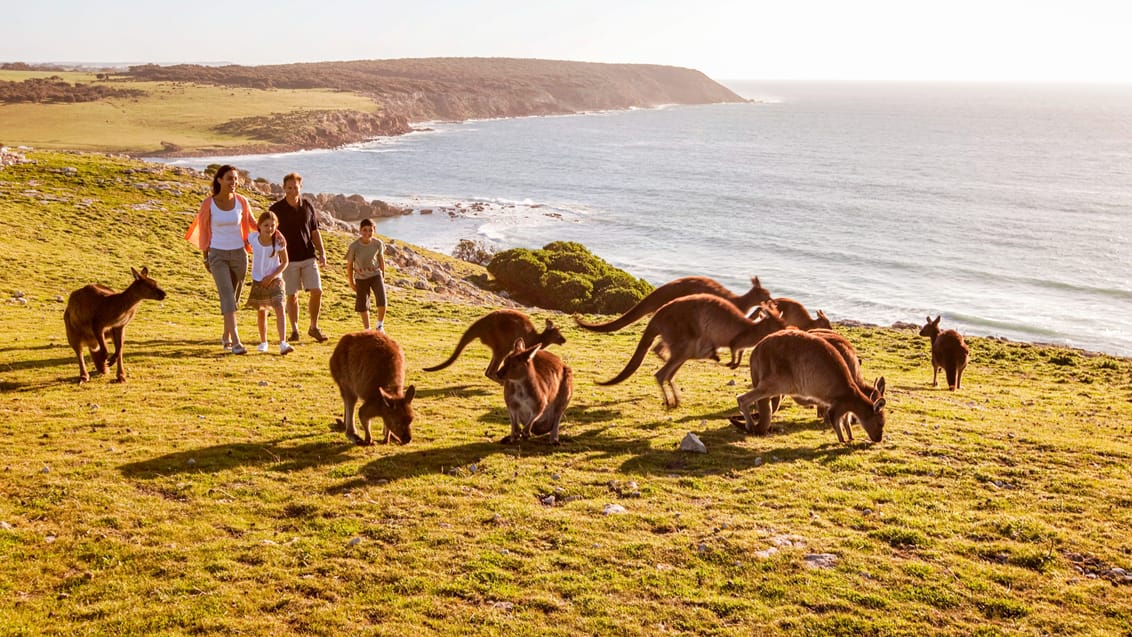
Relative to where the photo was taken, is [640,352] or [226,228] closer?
[640,352]

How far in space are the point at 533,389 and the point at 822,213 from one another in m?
73.5

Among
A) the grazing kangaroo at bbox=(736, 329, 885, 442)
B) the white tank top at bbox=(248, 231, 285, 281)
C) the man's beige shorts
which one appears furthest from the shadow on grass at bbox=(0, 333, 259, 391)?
the grazing kangaroo at bbox=(736, 329, 885, 442)

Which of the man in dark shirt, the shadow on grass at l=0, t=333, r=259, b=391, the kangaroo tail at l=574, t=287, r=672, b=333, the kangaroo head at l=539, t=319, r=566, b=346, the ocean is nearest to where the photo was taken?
the kangaroo head at l=539, t=319, r=566, b=346

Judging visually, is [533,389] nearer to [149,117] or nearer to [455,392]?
[455,392]

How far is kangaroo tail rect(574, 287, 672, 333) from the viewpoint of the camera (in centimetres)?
1334

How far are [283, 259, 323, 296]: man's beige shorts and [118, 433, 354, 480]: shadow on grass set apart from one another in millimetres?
5056

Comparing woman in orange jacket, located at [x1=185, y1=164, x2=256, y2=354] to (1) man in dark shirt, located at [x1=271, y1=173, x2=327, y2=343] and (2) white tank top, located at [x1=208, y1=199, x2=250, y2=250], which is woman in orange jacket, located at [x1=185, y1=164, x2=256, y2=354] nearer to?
(2) white tank top, located at [x1=208, y1=199, x2=250, y2=250]

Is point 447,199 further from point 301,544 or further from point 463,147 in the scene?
point 301,544

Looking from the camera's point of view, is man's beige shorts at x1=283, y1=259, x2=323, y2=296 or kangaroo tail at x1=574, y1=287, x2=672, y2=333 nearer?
kangaroo tail at x1=574, y1=287, x2=672, y2=333

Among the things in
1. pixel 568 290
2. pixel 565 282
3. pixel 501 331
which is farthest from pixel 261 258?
pixel 565 282

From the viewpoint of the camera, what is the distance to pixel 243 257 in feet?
42.0

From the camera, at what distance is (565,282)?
104 ft

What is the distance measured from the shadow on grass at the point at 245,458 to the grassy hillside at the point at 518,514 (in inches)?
1.6

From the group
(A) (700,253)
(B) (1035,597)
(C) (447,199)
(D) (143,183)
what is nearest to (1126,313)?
(A) (700,253)
